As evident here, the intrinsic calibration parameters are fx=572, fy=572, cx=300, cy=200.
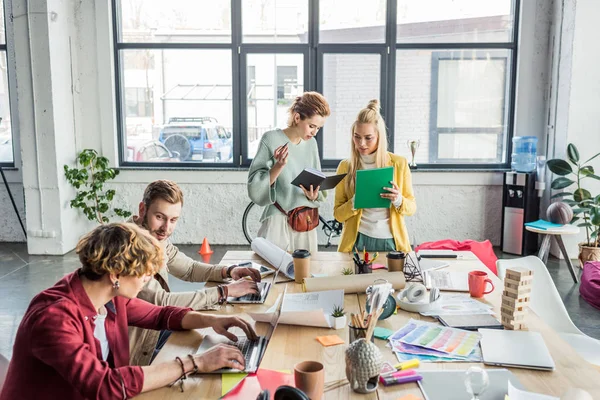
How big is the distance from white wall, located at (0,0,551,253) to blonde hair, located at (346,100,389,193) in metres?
3.13

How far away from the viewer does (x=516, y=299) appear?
1.90m

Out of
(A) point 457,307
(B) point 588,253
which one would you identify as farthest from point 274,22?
(A) point 457,307

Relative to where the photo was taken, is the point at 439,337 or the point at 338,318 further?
the point at 338,318

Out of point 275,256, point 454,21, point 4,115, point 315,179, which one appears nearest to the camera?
point 275,256

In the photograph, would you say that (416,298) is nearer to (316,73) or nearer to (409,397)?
(409,397)

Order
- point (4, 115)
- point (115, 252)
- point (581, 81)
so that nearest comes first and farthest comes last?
point (115, 252) < point (581, 81) < point (4, 115)

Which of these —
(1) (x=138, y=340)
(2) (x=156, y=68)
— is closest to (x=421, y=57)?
(2) (x=156, y=68)

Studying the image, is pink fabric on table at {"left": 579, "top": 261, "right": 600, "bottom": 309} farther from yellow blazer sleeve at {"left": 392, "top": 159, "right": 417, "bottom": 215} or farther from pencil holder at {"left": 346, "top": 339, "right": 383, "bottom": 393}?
pencil holder at {"left": 346, "top": 339, "right": 383, "bottom": 393}

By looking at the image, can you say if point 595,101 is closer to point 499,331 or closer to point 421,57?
point 421,57

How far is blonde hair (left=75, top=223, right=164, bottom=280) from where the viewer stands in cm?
156

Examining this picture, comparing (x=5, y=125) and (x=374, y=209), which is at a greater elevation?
(x=5, y=125)

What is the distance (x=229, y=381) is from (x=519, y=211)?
4936 mm

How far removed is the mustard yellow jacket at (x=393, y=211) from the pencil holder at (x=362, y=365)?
162 cm

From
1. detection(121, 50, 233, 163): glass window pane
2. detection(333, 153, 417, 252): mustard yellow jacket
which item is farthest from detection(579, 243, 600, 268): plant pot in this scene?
detection(121, 50, 233, 163): glass window pane
